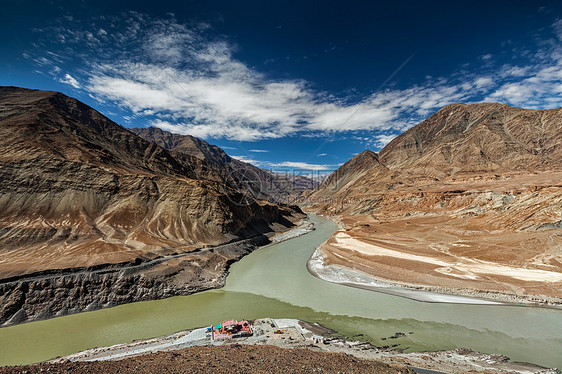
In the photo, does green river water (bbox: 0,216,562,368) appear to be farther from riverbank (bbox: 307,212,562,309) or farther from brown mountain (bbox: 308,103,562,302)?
brown mountain (bbox: 308,103,562,302)

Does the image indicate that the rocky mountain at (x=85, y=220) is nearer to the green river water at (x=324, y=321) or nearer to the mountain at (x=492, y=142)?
the green river water at (x=324, y=321)

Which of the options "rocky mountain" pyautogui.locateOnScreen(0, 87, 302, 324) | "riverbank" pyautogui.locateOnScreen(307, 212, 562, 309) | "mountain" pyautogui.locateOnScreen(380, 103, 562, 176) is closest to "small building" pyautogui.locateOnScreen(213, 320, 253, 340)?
"rocky mountain" pyautogui.locateOnScreen(0, 87, 302, 324)

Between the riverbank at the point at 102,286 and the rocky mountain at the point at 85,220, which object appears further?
the rocky mountain at the point at 85,220

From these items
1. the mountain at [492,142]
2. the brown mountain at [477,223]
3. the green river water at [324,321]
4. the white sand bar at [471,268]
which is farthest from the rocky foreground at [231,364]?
the mountain at [492,142]

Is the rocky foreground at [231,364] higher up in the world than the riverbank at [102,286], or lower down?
higher up

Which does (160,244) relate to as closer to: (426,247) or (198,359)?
(198,359)
